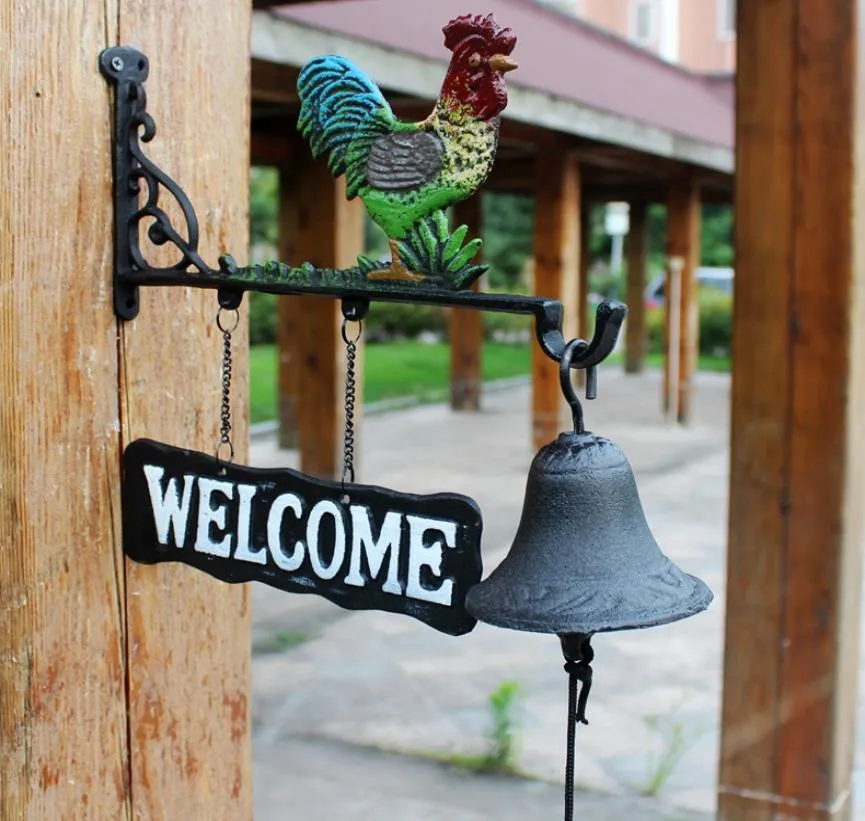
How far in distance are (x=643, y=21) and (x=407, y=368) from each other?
1266cm

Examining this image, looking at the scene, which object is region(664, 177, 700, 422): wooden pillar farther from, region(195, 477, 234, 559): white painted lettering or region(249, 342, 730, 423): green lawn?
region(195, 477, 234, 559): white painted lettering

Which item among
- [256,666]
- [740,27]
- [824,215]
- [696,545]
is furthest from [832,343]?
[696,545]

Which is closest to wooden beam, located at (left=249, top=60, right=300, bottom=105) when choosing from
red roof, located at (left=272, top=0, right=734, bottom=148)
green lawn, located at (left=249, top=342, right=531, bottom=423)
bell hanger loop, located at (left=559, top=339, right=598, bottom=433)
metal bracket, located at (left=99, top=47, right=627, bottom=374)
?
red roof, located at (left=272, top=0, right=734, bottom=148)

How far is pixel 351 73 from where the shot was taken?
1435mm

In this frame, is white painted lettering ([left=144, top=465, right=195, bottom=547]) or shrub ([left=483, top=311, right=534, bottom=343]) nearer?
white painted lettering ([left=144, top=465, right=195, bottom=547])

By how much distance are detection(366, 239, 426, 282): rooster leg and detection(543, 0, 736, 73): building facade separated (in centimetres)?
2017

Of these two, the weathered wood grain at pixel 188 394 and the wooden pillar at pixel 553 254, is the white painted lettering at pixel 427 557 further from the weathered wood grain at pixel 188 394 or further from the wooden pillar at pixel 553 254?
the wooden pillar at pixel 553 254

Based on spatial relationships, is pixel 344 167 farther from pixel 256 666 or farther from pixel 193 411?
pixel 256 666

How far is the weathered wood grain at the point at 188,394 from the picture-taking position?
66.9 inches

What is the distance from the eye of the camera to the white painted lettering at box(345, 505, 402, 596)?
1395mm

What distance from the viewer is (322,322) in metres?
8.89

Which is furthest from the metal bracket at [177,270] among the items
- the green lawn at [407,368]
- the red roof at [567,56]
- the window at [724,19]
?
the window at [724,19]

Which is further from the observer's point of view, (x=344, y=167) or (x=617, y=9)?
(x=617, y=9)

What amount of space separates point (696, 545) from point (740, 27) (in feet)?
16.9
